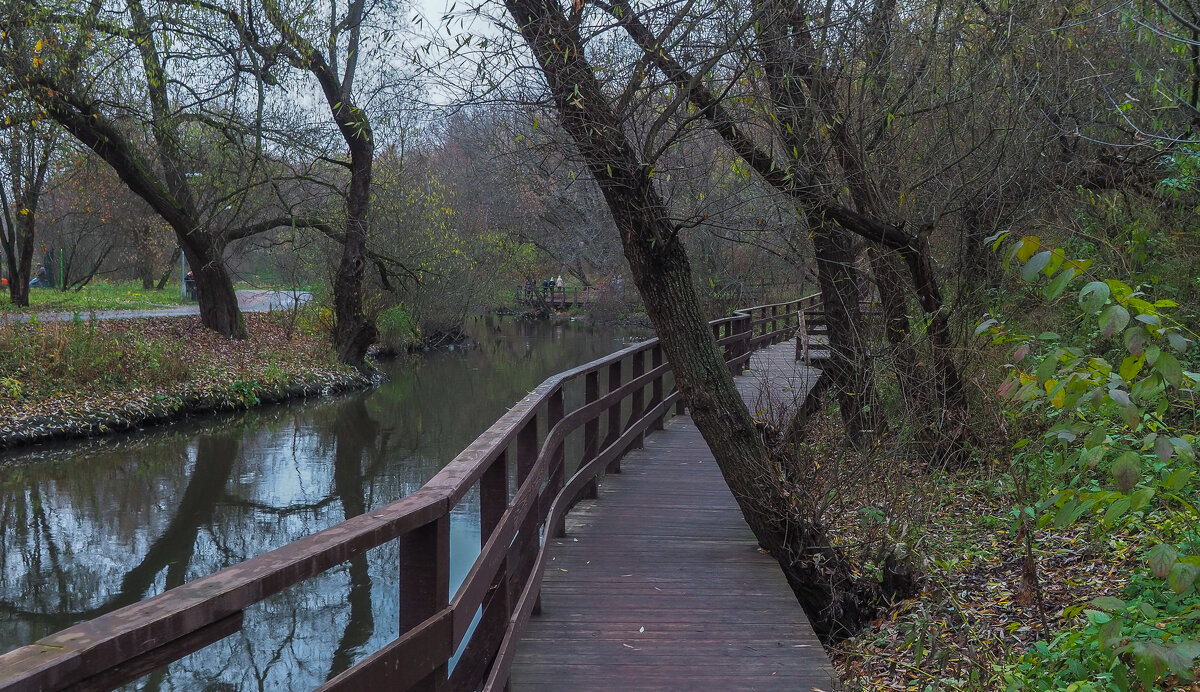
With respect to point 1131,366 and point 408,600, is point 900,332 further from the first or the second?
point 408,600

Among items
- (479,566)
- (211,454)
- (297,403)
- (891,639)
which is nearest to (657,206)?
(891,639)

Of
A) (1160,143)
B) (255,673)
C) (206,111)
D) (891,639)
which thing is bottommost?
(255,673)

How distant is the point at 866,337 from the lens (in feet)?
27.6

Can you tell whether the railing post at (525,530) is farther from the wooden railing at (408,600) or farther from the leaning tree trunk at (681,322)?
the leaning tree trunk at (681,322)

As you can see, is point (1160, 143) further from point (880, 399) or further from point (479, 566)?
point (479, 566)

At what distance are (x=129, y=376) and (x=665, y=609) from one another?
15.1 meters

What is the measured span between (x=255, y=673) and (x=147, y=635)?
23.3 feet

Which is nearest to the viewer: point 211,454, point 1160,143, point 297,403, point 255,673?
point 255,673

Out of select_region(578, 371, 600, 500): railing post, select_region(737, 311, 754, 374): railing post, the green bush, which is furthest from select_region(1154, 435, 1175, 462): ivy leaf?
the green bush

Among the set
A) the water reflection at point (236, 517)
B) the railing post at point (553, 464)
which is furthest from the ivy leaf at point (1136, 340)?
the water reflection at point (236, 517)

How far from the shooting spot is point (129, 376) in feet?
56.6

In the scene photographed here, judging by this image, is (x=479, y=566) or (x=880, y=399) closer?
(x=479, y=566)

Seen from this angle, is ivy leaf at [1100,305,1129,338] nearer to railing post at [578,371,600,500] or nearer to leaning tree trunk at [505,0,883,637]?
leaning tree trunk at [505,0,883,637]

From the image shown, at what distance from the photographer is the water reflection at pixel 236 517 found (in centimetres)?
820
